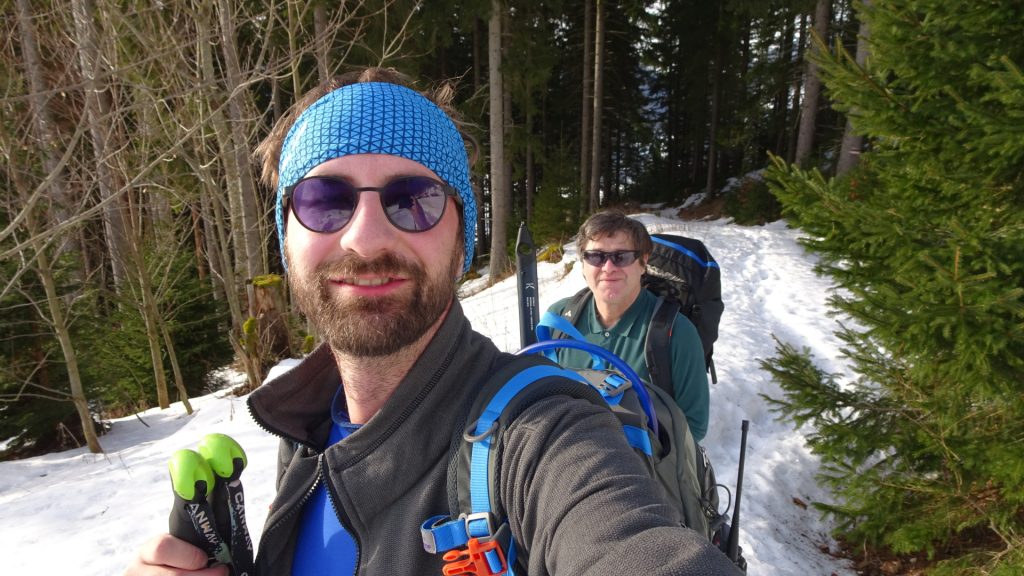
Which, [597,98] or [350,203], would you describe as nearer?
[350,203]

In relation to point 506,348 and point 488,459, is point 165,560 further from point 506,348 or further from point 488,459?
point 506,348

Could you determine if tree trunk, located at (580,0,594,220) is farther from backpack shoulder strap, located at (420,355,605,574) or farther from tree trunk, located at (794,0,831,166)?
backpack shoulder strap, located at (420,355,605,574)

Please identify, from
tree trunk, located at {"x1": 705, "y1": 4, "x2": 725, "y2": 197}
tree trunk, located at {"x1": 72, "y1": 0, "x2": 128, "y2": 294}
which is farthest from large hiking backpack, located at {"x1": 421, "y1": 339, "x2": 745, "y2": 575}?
tree trunk, located at {"x1": 705, "y1": 4, "x2": 725, "y2": 197}

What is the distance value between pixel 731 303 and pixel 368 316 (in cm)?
784

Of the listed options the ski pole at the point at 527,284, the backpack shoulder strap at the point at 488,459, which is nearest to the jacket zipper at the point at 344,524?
the backpack shoulder strap at the point at 488,459

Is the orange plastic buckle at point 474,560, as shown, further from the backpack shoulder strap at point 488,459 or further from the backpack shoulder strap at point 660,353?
the backpack shoulder strap at point 660,353

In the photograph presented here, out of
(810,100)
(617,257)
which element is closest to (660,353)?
(617,257)

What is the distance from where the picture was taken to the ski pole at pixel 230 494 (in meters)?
→ 1.18

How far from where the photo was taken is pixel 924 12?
2.58 metres

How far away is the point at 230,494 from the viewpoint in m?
1.21

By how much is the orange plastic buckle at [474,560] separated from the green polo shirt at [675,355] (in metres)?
1.80

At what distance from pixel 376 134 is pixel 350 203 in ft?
0.80

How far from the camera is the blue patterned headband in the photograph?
1472 millimetres

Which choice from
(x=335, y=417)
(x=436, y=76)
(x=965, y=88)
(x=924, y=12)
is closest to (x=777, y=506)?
(x=965, y=88)
